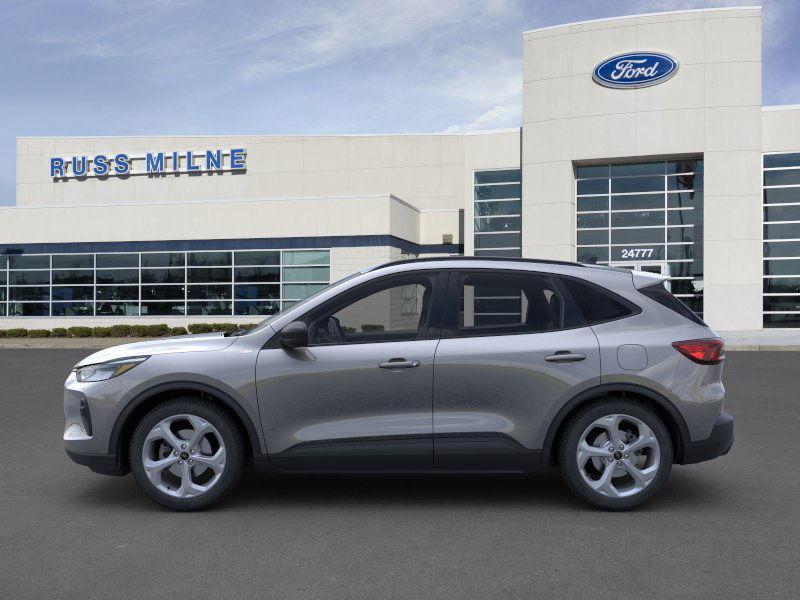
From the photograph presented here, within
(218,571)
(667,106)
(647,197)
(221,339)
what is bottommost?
(218,571)

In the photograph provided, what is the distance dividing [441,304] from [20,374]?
1311 centimetres

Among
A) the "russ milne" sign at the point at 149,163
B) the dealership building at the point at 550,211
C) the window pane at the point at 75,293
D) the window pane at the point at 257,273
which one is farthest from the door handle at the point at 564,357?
the "russ milne" sign at the point at 149,163

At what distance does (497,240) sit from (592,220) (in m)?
4.27

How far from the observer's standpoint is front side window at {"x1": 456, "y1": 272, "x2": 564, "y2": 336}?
5539 millimetres

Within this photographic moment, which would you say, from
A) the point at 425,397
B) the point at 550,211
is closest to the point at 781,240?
the point at 550,211

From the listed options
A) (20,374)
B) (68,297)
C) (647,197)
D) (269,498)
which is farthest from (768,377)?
(68,297)

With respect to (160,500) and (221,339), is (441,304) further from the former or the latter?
(160,500)

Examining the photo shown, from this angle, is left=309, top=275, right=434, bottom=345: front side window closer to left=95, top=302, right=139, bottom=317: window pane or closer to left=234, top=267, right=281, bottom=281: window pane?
left=234, top=267, right=281, bottom=281: window pane

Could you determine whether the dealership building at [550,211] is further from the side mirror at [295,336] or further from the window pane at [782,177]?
the side mirror at [295,336]

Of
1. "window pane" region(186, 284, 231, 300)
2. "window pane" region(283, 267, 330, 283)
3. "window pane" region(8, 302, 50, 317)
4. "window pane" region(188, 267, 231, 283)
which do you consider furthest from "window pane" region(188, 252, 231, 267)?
"window pane" region(8, 302, 50, 317)

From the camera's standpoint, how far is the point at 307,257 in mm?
32781

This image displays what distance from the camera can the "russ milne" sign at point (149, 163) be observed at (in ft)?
132

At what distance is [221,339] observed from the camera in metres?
5.61

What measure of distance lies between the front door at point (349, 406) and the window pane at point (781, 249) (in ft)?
95.0
